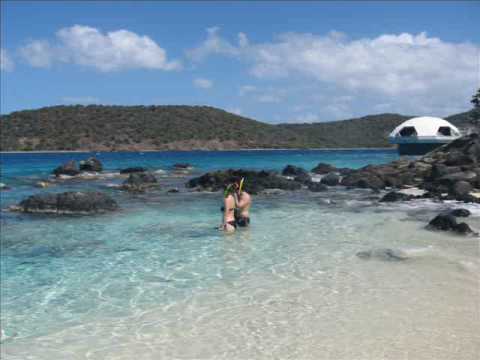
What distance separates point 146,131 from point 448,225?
11352 cm

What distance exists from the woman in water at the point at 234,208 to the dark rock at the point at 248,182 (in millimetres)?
11101

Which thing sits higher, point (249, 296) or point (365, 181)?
point (365, 181)

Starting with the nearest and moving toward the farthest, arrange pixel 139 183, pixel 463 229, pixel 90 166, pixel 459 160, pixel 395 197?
1. pixel 463 229
2. pixel 395 197
3. pixel 459 160
4. pixel 139 183
5. pixel 90 166

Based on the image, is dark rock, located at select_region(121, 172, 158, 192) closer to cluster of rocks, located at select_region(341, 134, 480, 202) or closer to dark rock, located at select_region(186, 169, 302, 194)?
dark rock, located at select_region(186, 169, 302, 194)

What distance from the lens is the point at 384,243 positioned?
1249cm

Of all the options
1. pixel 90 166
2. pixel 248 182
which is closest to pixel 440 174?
pixel 248 182

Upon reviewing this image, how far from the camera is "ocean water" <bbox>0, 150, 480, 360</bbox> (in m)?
6.50

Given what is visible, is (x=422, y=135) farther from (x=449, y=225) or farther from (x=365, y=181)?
(x=449, y=225)

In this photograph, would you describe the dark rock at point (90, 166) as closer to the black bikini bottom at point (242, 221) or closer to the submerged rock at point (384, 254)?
the black bikini bottom at point (242, 221)

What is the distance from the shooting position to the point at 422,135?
7119cm

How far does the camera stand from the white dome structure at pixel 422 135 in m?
70.7

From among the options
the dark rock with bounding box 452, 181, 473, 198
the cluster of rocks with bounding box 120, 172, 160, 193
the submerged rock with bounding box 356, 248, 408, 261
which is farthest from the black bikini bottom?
the cluster of rocks with bounding box 120, 172, 160, 193

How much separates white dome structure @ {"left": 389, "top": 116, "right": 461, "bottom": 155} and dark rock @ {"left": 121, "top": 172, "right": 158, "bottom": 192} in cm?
4941

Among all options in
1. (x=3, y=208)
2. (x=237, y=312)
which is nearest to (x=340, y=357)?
(x=237, y=312)
